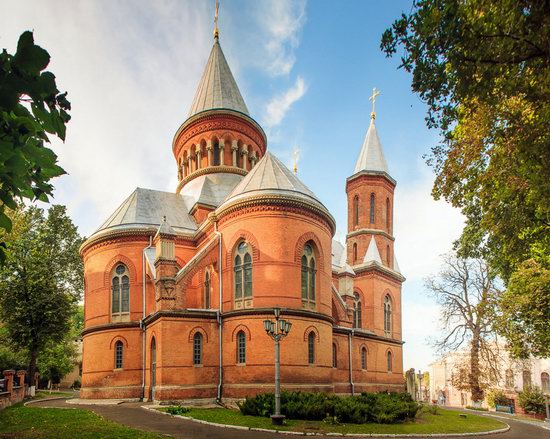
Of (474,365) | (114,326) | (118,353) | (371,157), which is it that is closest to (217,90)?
(371,157)

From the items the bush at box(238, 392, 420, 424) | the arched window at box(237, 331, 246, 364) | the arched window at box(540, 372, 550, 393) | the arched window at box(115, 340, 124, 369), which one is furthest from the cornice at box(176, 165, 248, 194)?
the arched window at box(540, 372, 550, 393)

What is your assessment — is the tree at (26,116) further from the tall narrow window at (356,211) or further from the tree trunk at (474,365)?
the tall narrow window at (356,211)

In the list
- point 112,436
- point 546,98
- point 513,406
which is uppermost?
point 546,98

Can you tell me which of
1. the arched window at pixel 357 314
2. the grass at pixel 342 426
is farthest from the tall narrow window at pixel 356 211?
the grass at pixel 342 426

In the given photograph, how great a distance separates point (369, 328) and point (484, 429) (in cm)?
1608

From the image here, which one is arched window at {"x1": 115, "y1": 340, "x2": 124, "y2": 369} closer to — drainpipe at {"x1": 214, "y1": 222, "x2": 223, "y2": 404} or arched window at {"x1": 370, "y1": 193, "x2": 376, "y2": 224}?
drainpipe at {"x1": 214, "y1": 222, "x2": 223, "y2": 404}

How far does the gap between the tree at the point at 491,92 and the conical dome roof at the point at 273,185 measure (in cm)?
1120

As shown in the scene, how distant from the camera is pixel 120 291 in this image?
89.7 ft

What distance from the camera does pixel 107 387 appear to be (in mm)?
25531

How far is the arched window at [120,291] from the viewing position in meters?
27.0

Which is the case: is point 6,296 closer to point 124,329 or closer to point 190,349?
point 124,329

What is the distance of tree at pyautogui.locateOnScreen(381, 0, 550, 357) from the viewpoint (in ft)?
24.4

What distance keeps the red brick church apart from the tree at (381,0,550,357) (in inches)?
457

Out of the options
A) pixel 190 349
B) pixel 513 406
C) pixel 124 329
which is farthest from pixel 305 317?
pixel 513 406
